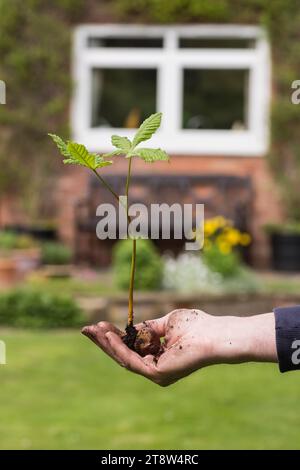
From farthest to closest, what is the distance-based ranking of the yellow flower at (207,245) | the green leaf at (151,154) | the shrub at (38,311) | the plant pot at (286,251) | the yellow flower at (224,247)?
the plant pot at (286,251)
the yellow flower at (224,247)
the yellow flower at (207,245)
the shrub at (38,311)
the green leaf at (151,154)

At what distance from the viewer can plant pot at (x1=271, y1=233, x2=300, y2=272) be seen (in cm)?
1109

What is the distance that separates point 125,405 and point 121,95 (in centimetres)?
665

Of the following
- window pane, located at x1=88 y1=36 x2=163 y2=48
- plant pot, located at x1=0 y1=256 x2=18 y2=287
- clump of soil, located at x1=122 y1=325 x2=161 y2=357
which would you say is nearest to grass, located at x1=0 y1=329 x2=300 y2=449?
plant pot, located at x1=0 y1=256 x2=18 y2=287

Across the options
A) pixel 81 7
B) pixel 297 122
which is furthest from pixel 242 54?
pixel 81 7

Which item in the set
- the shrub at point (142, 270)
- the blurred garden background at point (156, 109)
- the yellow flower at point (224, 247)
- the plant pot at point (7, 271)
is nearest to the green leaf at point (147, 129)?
the shrub at point (142, 270)

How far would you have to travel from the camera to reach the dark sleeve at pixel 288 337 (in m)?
1.22

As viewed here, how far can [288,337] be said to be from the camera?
4.00 feet

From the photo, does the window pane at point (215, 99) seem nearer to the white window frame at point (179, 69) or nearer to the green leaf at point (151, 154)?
the white window frame at point (179, 69)

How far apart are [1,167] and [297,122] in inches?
138

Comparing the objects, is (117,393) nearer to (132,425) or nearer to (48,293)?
(132,425)

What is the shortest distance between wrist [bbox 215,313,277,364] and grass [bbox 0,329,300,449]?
395 cm

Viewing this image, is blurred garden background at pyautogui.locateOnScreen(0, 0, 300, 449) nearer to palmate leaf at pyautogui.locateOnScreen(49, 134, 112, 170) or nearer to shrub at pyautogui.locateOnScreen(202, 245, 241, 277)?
shrub at pyautogui.locateOnScreen(202, 245, 241, 277)

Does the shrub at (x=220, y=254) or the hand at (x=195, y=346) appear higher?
the shrub at (x=220, y=254)

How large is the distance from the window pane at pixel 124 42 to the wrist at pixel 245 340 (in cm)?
1112
